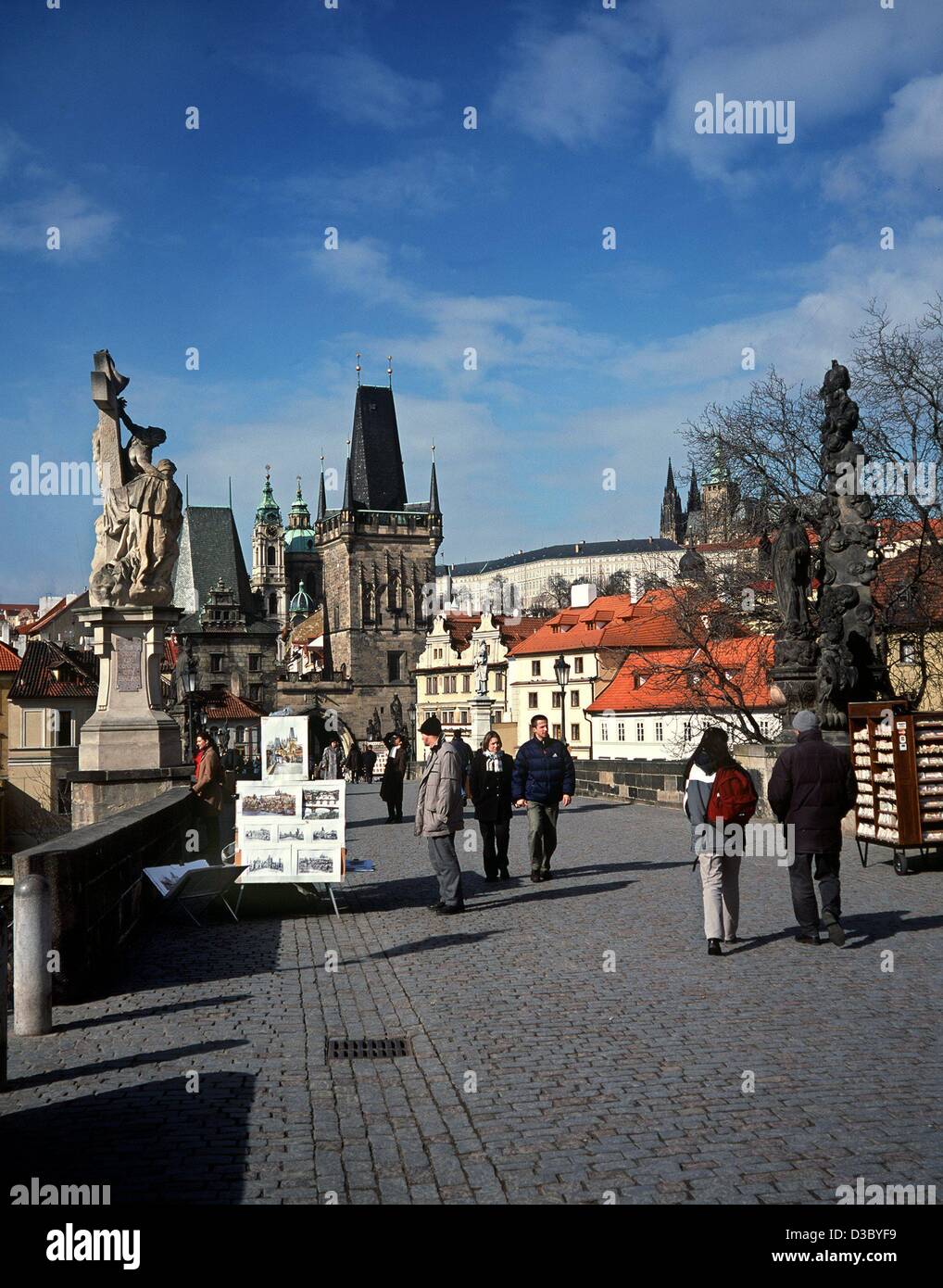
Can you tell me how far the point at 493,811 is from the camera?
45.2 ft

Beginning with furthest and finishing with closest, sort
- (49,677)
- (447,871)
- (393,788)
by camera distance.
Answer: (49,677)
(393,788)
(447,871)

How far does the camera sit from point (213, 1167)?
15.3ft

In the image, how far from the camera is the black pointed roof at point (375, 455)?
119562mm

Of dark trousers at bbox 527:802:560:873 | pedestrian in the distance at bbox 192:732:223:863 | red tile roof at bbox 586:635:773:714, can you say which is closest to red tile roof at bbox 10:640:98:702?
red tile roof at bbox 586:635:773:714

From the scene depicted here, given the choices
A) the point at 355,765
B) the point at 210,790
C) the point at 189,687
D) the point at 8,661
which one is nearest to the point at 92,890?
the point at 210,790

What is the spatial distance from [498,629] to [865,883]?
7865 cm

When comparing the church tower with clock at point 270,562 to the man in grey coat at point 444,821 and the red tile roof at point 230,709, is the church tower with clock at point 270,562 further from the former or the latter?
the man in grey coat at point 444,821

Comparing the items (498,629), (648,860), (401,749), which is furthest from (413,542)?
(648,860)

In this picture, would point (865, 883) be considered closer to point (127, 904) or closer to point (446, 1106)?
point (127, 904)

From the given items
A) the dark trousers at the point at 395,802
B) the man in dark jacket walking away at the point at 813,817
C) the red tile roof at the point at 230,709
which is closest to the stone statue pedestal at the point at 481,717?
the dark trousers at the point at 395,802

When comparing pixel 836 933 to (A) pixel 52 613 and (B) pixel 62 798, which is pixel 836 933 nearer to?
(B) pixel 62 798

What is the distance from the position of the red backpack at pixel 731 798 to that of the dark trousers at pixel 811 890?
1.63 feet

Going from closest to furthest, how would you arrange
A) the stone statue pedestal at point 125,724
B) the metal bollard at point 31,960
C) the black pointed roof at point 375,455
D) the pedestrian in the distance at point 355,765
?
1. the metal bollard at point 31,960
2. the stone statue pedestal at point 125,724
3. the pedestrian in the distance at point 355,765
4. the black pointed roof at point 375,455

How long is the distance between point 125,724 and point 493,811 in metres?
4.04
